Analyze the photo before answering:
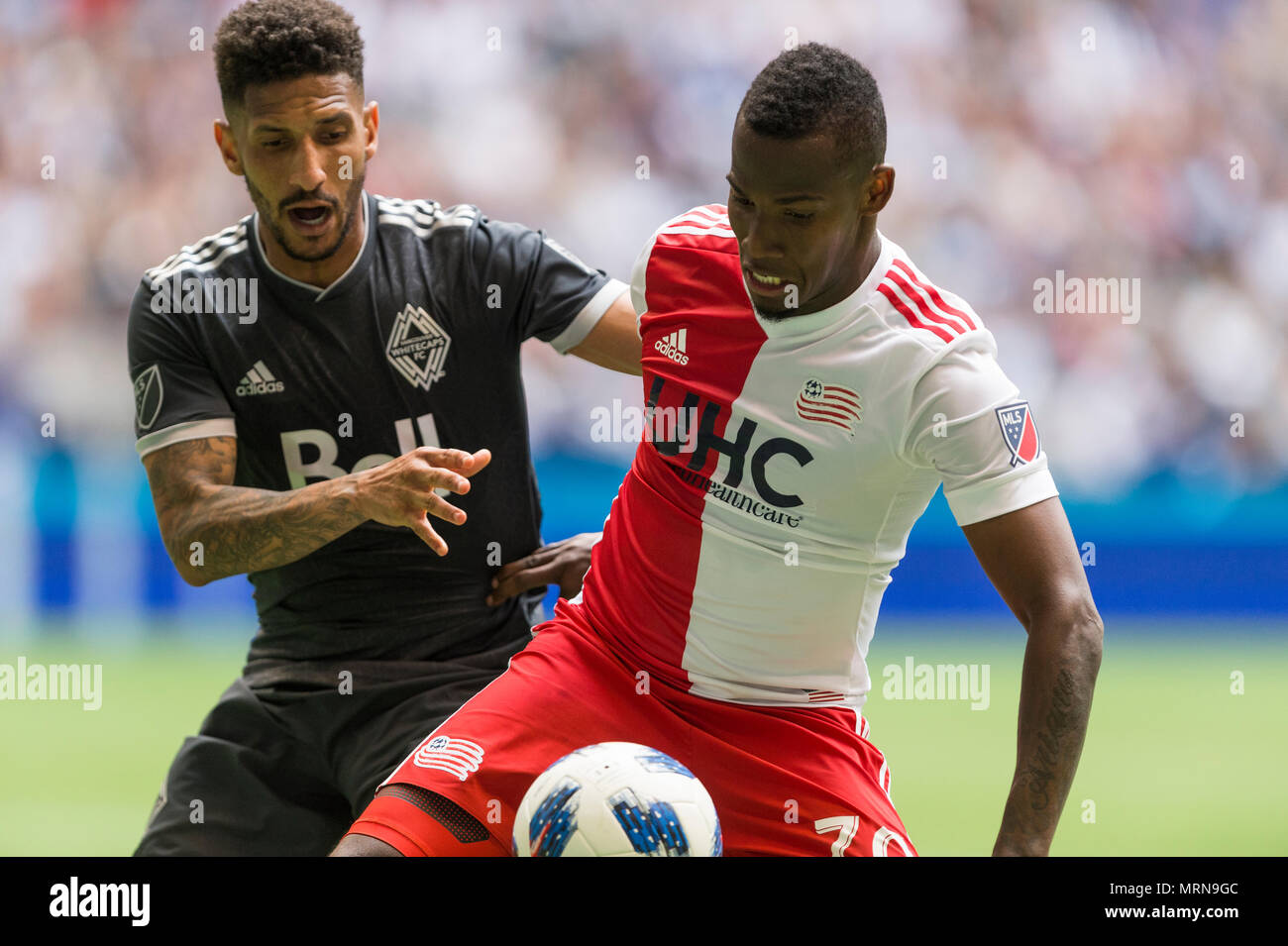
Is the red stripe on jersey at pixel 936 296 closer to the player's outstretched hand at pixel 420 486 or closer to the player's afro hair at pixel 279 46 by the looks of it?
the player's outstretched hand at pixel 420 486

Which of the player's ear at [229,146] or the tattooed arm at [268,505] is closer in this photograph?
the tattooed arm at [268,505]

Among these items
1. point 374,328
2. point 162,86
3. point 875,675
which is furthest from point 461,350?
point 162,86

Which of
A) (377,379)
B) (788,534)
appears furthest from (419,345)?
(788,534)

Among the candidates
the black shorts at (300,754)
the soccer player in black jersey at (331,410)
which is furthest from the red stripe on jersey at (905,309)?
the black shorts at (300,754)

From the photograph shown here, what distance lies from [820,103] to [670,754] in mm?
1384

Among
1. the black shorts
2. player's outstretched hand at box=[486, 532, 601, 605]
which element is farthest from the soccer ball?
player's outstretched hand at box=[486, 532, 601, 605]

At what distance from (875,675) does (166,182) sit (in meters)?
5.27

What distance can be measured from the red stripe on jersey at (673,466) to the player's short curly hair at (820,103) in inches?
16.6

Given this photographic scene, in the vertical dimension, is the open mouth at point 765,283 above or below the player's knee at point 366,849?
above

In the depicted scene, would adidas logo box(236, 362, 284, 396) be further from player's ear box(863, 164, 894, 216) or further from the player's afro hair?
player's ear box(863, 164, 894, 216)

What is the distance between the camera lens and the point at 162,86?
8477mm

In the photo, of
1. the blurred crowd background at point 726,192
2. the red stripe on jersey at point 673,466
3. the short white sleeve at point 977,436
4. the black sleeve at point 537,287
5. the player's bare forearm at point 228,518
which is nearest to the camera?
the short white sleeve at point 977,436

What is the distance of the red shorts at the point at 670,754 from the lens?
2.76 metres

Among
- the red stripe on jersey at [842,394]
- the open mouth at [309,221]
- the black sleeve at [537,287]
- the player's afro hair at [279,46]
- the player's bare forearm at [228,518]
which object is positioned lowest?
the player's bare forearm at [228,518]
